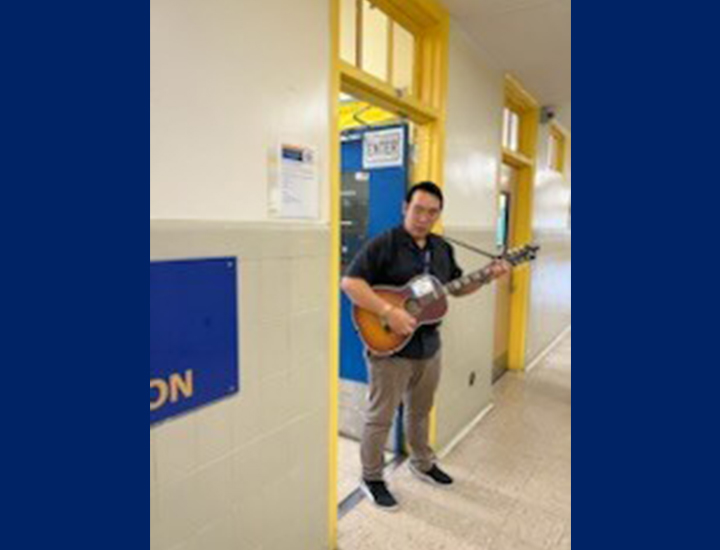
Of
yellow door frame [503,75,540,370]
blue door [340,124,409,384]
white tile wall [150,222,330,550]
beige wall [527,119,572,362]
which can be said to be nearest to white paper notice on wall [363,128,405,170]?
blue door [340,124,409,384]

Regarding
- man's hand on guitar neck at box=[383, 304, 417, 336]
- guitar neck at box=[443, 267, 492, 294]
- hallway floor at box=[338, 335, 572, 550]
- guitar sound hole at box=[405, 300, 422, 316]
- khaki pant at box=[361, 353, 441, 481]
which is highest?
guitar neck at box=[443, 267, 492, 294]

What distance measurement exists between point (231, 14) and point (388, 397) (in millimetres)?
1685

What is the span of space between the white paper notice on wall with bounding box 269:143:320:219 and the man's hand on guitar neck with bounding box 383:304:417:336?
60 centimetres

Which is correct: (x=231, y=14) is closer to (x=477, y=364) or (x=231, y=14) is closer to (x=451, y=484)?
(x=451, y=484)

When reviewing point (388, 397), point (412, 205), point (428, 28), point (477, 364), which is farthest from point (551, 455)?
point (428, 28)

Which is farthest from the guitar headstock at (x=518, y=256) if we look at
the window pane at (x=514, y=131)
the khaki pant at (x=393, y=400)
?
the window pane at (x=514, y=131)

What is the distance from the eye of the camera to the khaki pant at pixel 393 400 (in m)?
2.14

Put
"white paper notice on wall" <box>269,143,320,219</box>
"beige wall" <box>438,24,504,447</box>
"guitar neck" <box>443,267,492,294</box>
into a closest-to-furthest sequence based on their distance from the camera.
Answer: "white paper notice on wall" <box>269,143,320,219</box> < "guitar neck" <box>443,267,492,294</box> < "beige wall" <box>438,24,504,447</box>

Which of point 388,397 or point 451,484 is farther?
point 451,484

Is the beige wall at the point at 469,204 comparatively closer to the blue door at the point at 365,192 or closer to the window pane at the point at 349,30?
the blue door at the point at 365,192

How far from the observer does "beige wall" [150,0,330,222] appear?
1107 mm

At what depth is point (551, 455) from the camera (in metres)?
2.81

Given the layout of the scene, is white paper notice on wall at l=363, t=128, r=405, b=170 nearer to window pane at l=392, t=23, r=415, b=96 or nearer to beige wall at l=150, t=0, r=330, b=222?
window pane at l=392, t=23, r=415, b=96

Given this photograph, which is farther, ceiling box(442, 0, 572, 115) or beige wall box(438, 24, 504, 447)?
beige wall box(438, 24, 504, 447)
